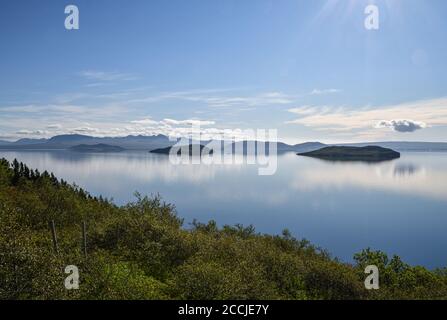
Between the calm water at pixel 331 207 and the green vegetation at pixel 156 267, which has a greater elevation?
the green vegetation at pixel 156 267

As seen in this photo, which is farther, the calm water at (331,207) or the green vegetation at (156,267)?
the calm water at (331,207)

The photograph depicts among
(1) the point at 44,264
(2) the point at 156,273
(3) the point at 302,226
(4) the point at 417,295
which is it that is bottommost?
(3) the point at 302,226

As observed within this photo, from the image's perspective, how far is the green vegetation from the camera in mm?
17750

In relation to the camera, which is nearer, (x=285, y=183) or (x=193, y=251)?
(x=193, y=251)

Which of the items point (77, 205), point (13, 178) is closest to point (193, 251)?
point (77, 205)

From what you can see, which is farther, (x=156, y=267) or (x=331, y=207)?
(x=331, y=207)

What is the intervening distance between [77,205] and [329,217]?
295ft

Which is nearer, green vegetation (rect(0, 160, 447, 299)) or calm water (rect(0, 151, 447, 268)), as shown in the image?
green vegetation (rect(0, 160, 447, 299))

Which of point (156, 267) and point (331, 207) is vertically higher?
point (156, 267)

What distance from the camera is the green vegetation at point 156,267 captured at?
17.8 m

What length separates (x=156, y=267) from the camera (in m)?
28.4

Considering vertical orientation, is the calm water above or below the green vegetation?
below
